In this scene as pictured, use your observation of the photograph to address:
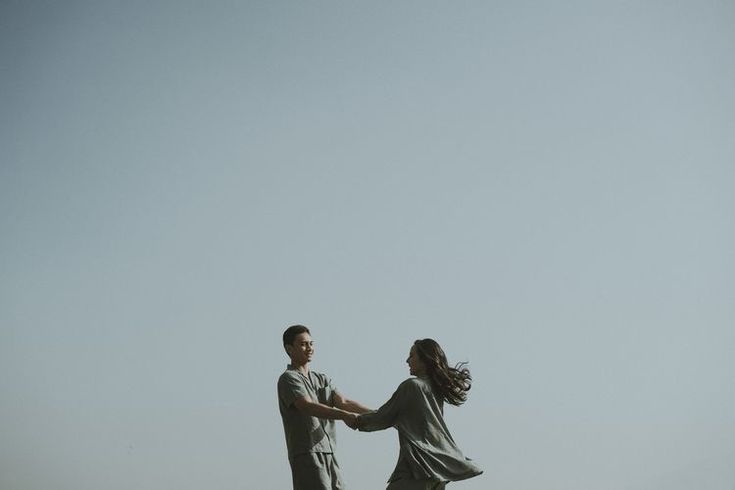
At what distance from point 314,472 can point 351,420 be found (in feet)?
1.72

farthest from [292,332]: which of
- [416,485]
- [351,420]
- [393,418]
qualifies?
[416,485]

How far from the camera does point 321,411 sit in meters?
6.51

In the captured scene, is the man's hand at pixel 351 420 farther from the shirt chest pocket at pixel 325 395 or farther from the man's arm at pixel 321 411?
the shirt chest pocket at pixel 325 395

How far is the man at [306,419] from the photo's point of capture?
652 cm

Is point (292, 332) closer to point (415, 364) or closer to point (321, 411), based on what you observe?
point (321, 411)

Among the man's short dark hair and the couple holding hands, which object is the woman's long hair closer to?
the couple holding hands

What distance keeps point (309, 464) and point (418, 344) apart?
52.3 inches

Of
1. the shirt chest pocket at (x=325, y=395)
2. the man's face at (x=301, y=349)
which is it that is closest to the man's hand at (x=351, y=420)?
the shirt chest pocket at (x=325, y=395)

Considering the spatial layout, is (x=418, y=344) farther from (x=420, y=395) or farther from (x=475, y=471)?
(x=475, y=471)

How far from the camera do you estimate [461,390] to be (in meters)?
6.15

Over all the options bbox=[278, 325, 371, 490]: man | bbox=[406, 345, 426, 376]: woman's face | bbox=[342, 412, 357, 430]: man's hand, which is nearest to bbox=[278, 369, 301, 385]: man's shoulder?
bbox=[278, 325, 371, 490]: man

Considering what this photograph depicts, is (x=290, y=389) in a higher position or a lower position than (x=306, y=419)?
higher

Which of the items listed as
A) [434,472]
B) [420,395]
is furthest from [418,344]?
[434,472]

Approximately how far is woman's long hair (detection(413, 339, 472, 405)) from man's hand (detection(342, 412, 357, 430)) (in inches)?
28.1
